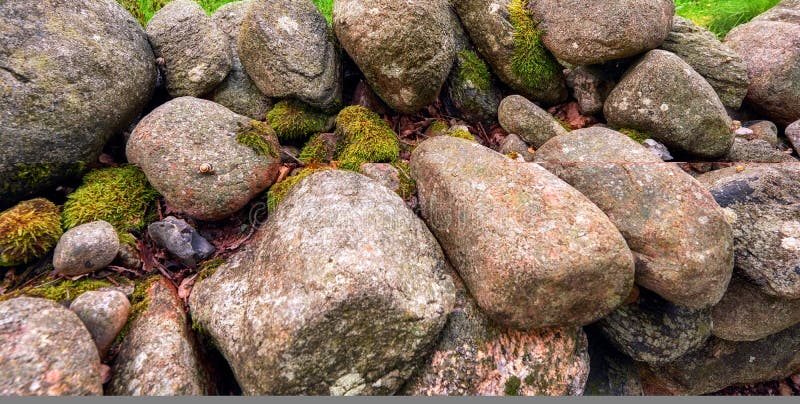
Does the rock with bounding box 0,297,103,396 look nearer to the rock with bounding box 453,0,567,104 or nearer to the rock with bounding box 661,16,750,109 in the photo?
the rock with bounding box 453,0,567,104

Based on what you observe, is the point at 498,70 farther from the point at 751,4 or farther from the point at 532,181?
the point at 751,4

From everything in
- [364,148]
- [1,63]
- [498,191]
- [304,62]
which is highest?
[1,63]

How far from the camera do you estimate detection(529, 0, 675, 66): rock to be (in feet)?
10.6

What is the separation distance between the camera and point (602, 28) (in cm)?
325

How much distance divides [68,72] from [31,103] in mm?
310

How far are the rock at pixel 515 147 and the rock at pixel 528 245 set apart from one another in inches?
28.0

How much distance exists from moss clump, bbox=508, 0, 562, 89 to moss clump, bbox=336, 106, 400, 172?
4.57 feet

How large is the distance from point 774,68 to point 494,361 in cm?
403

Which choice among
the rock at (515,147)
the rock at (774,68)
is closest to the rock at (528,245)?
the rock at (515,147)

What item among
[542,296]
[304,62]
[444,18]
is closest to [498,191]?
[542,296]

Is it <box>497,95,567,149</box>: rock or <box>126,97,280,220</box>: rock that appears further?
<box>497,95,567,149</box>: rock

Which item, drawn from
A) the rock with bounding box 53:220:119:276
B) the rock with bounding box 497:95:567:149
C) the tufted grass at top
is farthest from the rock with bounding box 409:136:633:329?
the tufted grass at top

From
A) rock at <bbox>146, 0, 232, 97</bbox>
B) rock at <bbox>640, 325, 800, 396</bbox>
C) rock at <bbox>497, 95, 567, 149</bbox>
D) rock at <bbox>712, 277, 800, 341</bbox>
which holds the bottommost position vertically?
rock at <bbox>640, 325, 800, 396</bbox>

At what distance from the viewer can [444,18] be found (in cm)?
338
